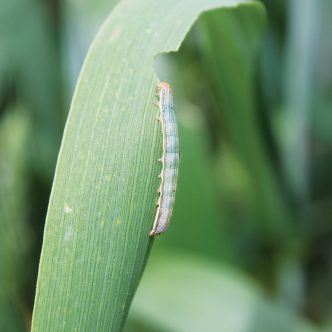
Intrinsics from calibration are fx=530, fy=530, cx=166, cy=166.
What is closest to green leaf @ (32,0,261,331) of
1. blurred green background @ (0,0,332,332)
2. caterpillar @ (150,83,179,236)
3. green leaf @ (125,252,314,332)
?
caterpillar @ (150,83,179,236)

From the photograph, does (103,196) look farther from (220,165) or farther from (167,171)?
(220,165)

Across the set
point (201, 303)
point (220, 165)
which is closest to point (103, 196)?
point (201, 303)

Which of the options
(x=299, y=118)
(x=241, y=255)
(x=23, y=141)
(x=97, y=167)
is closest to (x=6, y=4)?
(x=23, y=141)

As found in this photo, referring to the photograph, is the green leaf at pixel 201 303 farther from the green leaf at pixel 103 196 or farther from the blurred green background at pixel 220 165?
the green leaf at pixel 103 196

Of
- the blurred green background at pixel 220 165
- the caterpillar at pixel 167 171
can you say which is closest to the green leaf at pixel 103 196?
the caterpillar at pixel 167 171

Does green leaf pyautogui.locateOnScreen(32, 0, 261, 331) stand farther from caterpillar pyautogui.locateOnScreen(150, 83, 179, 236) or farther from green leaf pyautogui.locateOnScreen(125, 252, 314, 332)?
green leaf pyautogui.locateOnScreen(125, 252, 314, 332)

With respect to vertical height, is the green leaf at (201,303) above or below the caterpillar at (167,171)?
below
